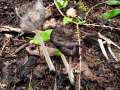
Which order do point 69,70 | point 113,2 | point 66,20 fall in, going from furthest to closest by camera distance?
1. point 113,2
2. point 66,20
3. point 69,70

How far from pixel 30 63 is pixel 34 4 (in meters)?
0.69

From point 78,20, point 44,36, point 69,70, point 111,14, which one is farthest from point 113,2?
point 69,70

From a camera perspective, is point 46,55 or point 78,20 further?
point 78,20

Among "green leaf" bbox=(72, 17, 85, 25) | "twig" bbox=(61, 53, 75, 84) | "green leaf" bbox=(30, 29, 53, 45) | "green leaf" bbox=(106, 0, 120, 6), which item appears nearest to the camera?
"twig" bbox=(61, 53, 75, 84)

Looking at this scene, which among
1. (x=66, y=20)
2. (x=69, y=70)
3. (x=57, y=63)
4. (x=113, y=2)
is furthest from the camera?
(x=113, y=2)

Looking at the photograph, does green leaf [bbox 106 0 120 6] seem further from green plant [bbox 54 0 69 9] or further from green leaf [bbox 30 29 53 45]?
green leaf [bbox 30 29 53 45]

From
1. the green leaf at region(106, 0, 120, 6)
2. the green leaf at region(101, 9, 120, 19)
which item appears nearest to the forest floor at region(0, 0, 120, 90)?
the green leaf at region(101, 9, 120, 19)

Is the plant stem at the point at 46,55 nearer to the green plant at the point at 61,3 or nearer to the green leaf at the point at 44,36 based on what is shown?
the green leaf at the point at 44,36

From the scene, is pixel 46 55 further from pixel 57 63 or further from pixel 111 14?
pixel 111 14

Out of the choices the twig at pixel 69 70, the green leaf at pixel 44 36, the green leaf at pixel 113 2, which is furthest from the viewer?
the green leaf at pixel 113 2

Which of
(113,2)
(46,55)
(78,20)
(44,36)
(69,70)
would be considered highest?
(113,2)

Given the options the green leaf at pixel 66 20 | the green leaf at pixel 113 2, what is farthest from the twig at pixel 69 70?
the green leaf at pixel 113 2

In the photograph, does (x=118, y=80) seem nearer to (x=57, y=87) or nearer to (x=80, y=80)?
(x=80, y=80)

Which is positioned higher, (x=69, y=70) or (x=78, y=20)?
(x=78, y=20)
